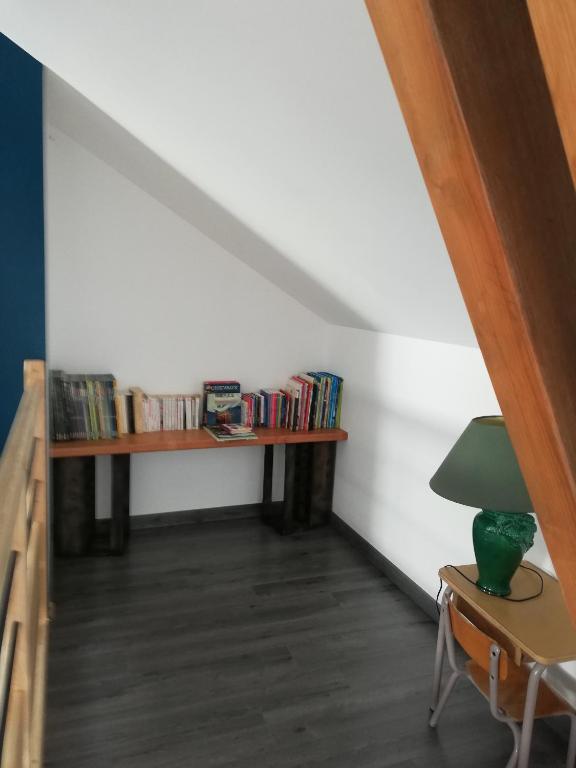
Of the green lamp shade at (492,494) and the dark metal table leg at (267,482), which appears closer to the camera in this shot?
the green lamp shade at (492,494)

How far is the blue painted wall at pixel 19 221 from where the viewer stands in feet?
8.18

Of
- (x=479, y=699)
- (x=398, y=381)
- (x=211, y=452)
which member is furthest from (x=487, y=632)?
(x=211, y=452)

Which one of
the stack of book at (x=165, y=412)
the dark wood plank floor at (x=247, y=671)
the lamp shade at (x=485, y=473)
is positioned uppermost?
the lamp shade at (x=485, y=473)

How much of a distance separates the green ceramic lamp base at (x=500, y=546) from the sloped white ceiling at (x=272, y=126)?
814 mm

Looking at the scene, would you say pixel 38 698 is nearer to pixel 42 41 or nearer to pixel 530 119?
pixel 530 119

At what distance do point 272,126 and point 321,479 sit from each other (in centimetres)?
262

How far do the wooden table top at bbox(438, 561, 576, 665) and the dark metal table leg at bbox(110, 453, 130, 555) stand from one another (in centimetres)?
198

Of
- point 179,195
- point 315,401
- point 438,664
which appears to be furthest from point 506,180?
point 315,401

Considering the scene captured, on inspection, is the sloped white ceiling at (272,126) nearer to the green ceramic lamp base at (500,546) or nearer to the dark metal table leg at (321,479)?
the green ceramic lamp base at (500,546)

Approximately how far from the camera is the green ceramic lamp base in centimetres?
196

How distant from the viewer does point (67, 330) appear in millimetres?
3439

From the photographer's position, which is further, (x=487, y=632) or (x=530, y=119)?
(x=487, y=632)

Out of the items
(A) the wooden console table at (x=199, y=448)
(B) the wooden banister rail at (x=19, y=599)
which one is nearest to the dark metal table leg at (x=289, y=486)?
(A) the wooden console table at (x=199, y=448)

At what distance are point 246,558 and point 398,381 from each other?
1.38m
